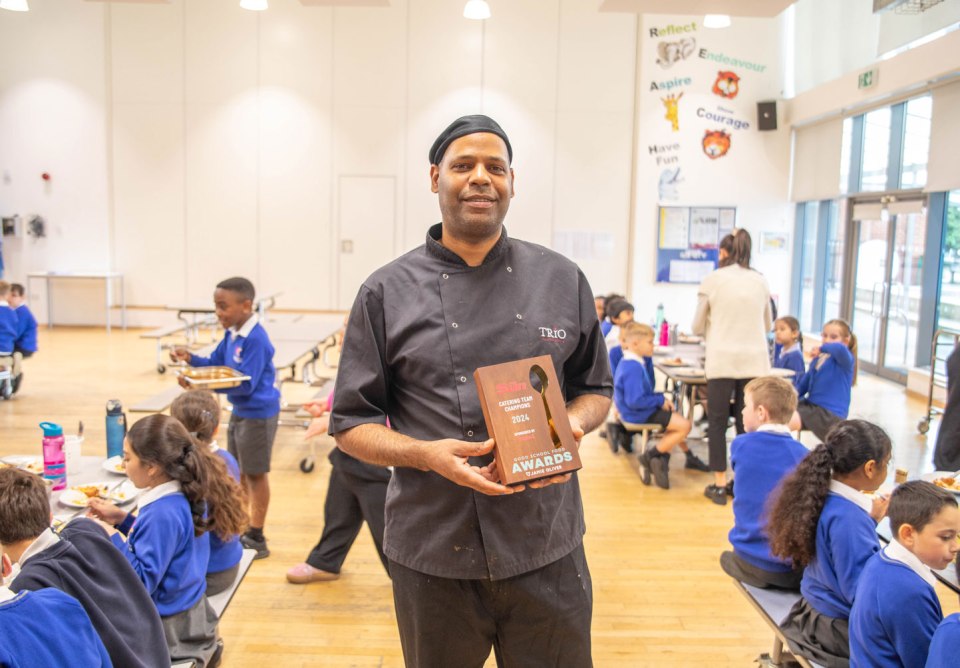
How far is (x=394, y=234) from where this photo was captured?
11516 millimetres

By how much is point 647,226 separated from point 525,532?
400 inches

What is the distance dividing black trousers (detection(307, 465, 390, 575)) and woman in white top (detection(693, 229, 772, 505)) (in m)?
2.42

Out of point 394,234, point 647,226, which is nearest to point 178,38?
point 394,234

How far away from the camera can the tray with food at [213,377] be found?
3703 millimetres

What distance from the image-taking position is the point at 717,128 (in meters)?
11.0

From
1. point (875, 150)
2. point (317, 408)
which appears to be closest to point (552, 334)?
point (317, 408)

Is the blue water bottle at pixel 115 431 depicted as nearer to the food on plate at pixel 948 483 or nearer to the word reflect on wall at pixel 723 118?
the food on plate at pixel 948 483

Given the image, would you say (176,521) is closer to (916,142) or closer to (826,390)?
(826,390)

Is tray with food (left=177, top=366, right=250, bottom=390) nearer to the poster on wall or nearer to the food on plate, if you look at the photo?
the food on plate

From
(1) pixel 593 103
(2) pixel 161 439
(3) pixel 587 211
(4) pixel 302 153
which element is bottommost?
(2) pixel 161 439

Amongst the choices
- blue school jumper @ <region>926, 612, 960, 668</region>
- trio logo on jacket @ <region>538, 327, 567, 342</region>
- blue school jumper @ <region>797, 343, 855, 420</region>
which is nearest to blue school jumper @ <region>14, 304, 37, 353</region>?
blue school jumper @ <region>797, 343, 855, 420</region>

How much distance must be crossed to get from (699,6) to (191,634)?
20.2 ft

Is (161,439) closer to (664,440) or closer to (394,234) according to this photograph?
(664,440)

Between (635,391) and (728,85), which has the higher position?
(728,85)
